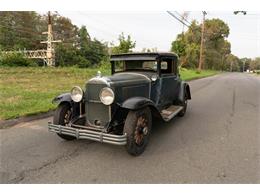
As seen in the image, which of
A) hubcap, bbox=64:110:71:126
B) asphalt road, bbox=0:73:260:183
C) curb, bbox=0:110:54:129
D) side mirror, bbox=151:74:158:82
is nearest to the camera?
asphalt road, bbox=0:73:260:183

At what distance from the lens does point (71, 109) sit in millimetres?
4375

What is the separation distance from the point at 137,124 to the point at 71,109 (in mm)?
1433

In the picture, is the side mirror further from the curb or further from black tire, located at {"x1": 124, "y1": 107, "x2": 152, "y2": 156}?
the curb

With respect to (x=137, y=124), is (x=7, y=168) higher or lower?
lower

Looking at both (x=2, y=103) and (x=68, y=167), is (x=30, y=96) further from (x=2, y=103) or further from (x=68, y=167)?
(x=68, y=167)

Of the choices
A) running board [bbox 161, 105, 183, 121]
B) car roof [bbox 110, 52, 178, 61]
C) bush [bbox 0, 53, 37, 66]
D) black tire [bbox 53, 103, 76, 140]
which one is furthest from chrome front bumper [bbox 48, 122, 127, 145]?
bush [bbox 0, 53, 37, 66]

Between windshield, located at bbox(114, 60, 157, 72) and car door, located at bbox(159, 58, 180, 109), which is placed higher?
windshield, located at bbox(114, 60, 157, 72)

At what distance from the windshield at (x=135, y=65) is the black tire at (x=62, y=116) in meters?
1.80

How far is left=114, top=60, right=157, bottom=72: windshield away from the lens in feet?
17.0

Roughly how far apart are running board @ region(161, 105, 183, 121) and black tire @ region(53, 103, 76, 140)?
202cm

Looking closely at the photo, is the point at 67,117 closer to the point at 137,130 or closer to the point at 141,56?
the point at 137,130

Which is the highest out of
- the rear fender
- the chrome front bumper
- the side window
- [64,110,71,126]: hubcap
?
the side window
